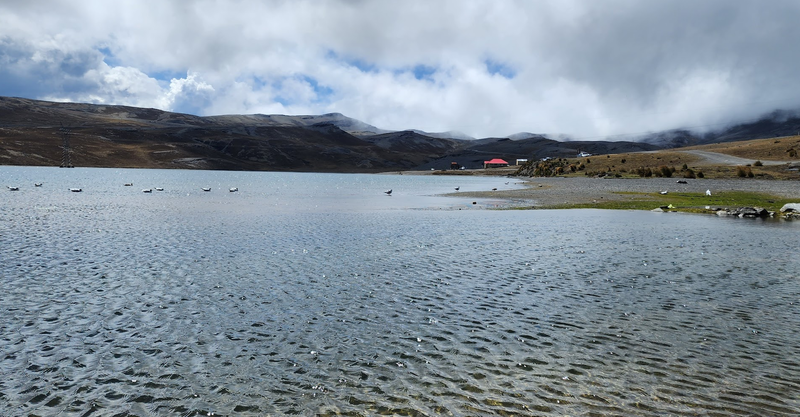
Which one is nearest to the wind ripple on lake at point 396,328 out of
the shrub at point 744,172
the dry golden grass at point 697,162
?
the shrub at point 744,172

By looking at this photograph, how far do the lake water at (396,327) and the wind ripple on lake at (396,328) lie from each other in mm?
74

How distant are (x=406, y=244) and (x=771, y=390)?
23.9m

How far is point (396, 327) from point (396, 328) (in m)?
0.11

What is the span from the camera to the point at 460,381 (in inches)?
509

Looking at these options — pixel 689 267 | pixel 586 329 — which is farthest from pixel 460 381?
pixel 689 267

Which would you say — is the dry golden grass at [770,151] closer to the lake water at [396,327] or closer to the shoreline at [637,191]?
the shoreline at [637,191]

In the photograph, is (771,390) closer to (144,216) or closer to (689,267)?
(689,267)

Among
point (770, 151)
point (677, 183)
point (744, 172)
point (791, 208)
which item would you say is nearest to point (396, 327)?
point (791, 208)

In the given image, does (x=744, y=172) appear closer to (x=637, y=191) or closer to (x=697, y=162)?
(x=697, y=162)

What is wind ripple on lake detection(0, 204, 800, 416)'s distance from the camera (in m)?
12.0

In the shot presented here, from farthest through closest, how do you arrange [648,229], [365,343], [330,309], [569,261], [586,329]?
[648,229] < [569,261] < [330,309] < [586,329] < [365,343]

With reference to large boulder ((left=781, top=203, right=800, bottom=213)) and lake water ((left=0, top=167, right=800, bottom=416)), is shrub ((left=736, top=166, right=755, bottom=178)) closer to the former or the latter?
large boulder ((left=781, top=203, right=800, bottom=213))

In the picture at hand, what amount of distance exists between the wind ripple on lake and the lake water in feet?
0.24

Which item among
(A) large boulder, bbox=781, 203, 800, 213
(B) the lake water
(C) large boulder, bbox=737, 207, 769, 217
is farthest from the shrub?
(B) the lake water
